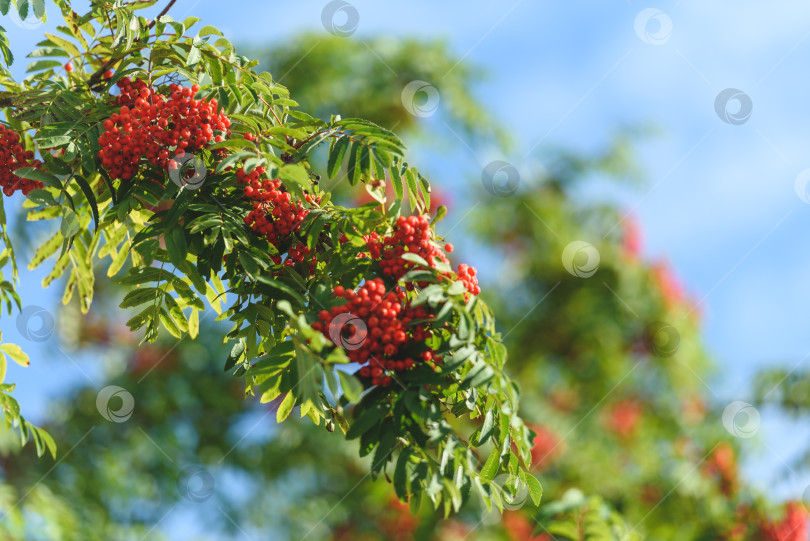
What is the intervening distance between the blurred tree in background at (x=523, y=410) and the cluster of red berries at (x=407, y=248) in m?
2.71

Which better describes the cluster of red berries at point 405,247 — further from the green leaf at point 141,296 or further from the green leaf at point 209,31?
the green leaf at point 209,31

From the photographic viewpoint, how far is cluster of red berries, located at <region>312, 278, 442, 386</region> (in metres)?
1.25

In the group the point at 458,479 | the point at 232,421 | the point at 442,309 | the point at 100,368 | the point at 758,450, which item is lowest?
the point at 100,368

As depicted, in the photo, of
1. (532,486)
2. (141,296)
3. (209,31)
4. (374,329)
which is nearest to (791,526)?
(532,486)

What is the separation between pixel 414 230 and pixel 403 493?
495 millimetres

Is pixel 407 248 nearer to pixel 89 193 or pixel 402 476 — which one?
pixel 402 476

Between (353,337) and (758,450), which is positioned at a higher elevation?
(758,450)

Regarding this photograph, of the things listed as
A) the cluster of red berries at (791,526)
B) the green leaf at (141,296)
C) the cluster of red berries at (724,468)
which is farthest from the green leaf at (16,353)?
the cluster of red berries at (724,468)

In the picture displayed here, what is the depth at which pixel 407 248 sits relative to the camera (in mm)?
1401

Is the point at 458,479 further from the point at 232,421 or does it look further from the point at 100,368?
the point at 100,368

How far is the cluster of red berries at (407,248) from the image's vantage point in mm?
Result: 1374

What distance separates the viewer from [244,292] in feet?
4.85

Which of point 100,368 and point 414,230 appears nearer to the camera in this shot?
point 414,230

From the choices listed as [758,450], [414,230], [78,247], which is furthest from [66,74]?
[758,450]
